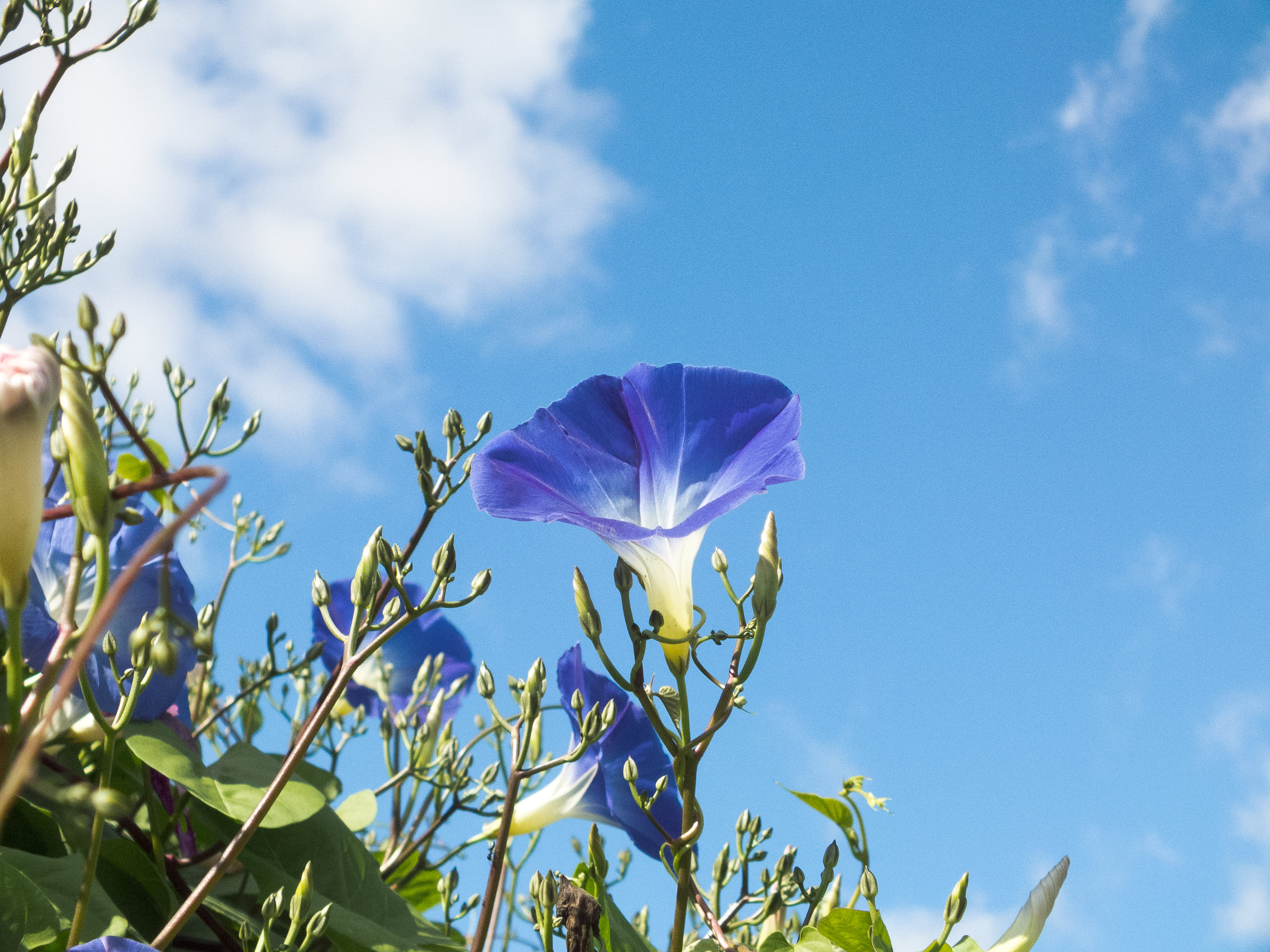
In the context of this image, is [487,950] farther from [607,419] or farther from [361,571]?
[607,419]

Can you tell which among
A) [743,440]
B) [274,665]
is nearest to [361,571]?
[743,440]

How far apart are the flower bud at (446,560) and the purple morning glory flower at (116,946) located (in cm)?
41

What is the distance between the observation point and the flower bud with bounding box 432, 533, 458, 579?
110 centimetres

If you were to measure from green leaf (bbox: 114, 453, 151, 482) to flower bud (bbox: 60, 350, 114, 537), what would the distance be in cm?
126

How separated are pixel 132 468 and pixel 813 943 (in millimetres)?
1378

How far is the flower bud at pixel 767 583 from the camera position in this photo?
1006mm

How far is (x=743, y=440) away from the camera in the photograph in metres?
1.28

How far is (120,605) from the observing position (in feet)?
4.23

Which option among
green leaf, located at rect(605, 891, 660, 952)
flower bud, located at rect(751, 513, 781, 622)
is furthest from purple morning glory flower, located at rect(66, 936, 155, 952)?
flower bud, located at rect(751, 513, 781, 622)

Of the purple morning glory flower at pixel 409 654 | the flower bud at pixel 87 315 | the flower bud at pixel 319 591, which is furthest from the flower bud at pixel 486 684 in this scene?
the purple morning glory flower at pixel 409 654

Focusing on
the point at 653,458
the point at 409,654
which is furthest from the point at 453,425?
the point at 409,654

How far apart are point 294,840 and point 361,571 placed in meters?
0.51

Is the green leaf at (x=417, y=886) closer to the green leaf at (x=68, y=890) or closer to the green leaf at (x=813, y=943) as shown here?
the green leaf at (x=68, y=890)

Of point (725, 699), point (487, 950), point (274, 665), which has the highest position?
point (274, 665)
